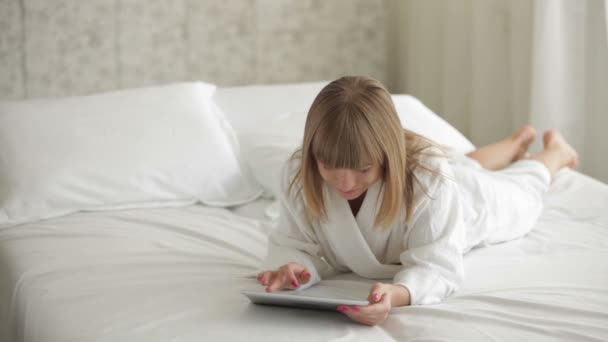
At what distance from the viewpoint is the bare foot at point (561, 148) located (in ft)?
7.42

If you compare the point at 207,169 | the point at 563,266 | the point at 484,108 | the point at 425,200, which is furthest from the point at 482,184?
the point at 484,108

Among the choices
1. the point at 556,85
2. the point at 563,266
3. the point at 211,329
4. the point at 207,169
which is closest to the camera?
the point at 211,329

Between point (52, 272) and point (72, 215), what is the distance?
45 cm

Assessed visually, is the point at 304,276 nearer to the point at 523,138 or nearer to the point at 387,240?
the point at 387,240

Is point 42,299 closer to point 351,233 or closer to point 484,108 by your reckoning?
point 351,233

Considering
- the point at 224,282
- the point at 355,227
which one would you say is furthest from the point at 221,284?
the point at 355,227

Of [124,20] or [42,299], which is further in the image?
[124,20]

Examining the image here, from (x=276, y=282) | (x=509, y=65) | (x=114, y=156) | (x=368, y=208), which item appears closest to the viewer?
(x=276, y=282)

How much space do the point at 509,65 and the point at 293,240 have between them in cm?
161

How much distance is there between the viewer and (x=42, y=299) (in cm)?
151

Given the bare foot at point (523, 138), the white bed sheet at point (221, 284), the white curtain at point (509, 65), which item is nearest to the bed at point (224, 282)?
the white bed sheet at point (221, 284)

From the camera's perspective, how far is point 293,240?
1.57 metres

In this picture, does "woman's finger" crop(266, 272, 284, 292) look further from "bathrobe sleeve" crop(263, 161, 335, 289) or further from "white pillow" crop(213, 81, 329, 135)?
"white pillow" crop(213, 81, 329, 135)

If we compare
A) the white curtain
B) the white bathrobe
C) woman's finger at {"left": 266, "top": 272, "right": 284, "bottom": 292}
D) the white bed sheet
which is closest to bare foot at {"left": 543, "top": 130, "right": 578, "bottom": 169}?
the white bed sheet
